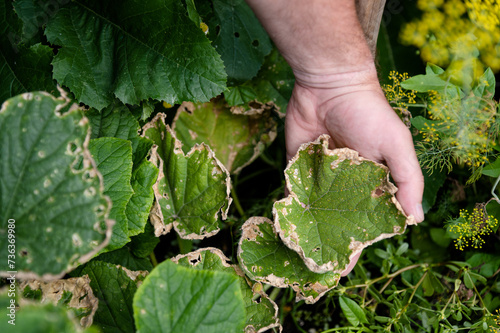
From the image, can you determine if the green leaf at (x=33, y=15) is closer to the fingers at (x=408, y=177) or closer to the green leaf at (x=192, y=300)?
the green leaf at (x=192, y=300)

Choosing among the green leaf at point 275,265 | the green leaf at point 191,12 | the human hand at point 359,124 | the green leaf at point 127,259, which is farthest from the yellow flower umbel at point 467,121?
the green leaf at point 127,259

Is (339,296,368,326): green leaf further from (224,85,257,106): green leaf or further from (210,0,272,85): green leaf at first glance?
(210,0,272,85): green leaf

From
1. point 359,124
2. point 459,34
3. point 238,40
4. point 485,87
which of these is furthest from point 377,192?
point 238,40

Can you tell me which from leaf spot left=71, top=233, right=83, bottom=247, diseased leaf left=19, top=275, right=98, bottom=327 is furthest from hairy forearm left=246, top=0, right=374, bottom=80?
diseased leaf left=19, top=275, right=98, bottom=327

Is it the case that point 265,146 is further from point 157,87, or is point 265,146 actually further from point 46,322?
point 46,322

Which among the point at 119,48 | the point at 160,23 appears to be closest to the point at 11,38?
the point at 119,48

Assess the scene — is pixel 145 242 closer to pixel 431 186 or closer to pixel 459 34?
pixel 431 186
